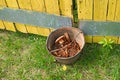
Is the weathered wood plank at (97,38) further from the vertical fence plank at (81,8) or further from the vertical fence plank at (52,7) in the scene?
the vertical fence plank at (52,7)

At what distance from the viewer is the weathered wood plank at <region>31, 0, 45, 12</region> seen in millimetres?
3391

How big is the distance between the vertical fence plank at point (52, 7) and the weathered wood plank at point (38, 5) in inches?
2.1

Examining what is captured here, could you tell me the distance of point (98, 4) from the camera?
316 cm

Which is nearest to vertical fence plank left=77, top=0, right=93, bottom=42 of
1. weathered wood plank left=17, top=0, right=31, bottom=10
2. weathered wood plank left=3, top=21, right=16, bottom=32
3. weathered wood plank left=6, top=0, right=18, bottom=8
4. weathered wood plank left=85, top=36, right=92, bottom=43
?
weathered wood plank left=85, top=36, right=92, bottom=43

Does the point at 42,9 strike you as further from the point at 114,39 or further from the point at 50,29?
the point at 114,39

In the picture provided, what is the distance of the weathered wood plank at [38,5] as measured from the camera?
3391 millimetres

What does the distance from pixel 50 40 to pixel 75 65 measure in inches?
18.4

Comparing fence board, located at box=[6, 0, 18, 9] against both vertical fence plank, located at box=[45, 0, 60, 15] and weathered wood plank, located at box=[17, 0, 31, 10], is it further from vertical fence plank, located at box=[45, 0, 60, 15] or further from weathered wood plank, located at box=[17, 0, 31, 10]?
vertical fence plank, located at box=[45, 0, 60, 15]

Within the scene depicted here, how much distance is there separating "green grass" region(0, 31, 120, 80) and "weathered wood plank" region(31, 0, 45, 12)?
532 mm

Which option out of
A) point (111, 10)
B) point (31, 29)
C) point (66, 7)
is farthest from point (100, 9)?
point (31, 29)

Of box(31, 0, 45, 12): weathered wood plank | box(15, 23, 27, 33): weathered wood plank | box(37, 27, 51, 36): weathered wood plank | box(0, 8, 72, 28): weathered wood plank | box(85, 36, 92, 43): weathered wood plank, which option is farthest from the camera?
box(15, 23, 27, 33): weathered wood plank

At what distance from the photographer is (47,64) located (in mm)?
3592

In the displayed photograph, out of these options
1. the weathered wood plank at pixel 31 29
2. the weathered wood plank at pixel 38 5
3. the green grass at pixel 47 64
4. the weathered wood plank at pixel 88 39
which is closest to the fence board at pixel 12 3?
the weathered wood plank at pixel 38 5

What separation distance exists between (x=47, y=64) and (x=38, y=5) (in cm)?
79
